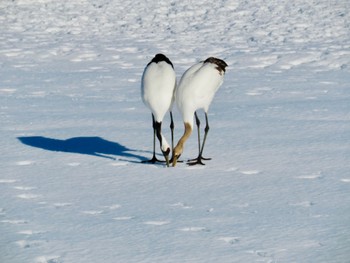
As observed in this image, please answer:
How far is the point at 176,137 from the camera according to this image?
8555 millimetres

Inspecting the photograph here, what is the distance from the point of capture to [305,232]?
17.2ft

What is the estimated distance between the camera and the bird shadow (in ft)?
25.9

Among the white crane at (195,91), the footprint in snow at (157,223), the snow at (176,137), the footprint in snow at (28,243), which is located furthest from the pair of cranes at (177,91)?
the footprint in snow at (28,243)

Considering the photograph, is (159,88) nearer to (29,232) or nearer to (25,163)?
(25,163)

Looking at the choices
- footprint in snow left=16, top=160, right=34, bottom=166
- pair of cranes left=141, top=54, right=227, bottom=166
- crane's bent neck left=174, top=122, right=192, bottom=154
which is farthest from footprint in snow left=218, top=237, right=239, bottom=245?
footprint in snow left=16, top=160, right=34, bottom=166

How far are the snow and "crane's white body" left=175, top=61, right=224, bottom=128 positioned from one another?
19.8 inches

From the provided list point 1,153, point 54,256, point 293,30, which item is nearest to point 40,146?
point 1,153

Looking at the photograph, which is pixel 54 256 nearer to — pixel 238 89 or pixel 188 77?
pixel 188 77

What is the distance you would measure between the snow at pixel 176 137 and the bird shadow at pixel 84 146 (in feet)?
0.09

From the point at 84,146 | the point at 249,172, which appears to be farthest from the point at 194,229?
the point at 84,146

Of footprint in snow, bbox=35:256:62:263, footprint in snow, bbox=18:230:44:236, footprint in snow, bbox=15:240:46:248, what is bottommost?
footprint in snow, bbox=18:230:44:236

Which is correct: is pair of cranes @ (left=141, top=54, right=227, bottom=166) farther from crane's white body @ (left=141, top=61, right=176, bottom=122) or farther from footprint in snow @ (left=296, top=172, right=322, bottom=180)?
footprint in snow @ (left=296, top=172, right=322, bottom=180)

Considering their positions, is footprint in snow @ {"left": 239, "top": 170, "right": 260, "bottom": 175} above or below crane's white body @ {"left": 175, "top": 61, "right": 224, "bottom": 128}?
below

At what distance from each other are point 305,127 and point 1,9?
10.6 metres
